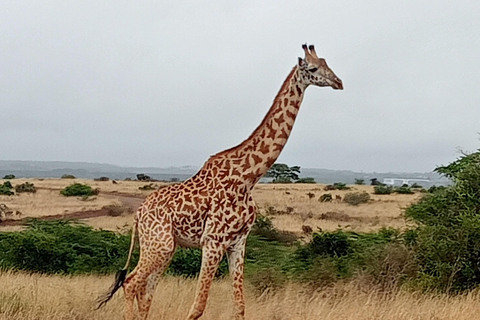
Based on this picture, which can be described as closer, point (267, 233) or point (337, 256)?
point (337, 256)

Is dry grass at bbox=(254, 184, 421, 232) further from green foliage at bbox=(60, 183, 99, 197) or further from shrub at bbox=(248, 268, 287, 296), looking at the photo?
green foliage at bbox=(60, 183, 99, 197)

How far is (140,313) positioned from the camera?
7.18 metres

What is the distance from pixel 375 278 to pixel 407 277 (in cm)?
66

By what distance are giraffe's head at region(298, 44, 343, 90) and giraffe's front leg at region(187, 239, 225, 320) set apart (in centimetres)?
201

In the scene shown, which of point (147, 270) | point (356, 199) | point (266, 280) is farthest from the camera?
point (356, 199)

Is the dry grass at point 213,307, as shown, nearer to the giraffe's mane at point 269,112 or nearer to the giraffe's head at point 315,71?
the giraffe's mane at point 269,112

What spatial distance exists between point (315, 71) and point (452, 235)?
5.91 meters

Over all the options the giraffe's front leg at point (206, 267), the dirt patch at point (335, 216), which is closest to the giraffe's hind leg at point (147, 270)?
the giraffe's front leg at point (206, 267)

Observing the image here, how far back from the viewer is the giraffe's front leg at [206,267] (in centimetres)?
683

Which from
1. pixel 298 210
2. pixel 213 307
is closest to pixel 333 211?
pixel 298 210

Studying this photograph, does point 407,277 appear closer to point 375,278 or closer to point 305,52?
point 375,278

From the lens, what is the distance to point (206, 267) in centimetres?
685

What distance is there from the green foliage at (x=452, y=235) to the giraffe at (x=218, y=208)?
547 centimetres

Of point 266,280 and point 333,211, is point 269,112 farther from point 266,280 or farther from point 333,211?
point 333,211
